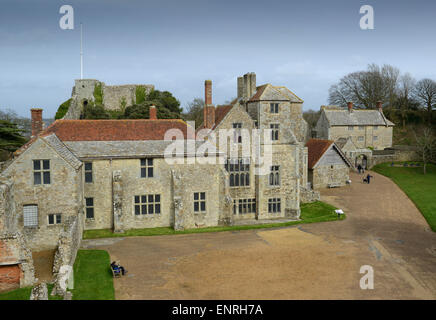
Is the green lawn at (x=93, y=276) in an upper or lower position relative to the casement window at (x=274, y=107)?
lower

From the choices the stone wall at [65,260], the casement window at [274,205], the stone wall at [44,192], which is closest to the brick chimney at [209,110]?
the casement window at [274,205]

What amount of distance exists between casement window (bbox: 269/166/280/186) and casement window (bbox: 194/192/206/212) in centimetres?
681

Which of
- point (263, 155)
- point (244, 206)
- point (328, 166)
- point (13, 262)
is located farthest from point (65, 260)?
point (328, 166)

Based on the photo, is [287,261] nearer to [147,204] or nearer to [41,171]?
[147,204]

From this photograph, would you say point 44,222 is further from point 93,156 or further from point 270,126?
point 270,126

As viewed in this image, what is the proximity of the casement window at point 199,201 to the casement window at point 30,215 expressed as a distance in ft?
39.6

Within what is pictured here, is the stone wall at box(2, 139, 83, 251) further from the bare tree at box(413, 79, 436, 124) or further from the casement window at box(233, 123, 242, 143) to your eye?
the bare tree at box(413, 79, 436, 124)

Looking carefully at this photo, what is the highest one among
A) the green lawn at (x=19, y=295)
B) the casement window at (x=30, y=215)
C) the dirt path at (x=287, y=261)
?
the casement window at (x=30, y=215)

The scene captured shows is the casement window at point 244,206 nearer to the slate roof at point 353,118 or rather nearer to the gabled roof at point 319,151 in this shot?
the gabled roof at point 319,151

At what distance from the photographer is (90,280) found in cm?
1886

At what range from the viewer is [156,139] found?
98.6 ft

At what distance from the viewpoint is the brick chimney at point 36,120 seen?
96.7 feet

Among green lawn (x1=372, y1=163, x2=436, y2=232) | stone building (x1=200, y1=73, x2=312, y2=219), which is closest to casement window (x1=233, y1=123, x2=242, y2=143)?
stone building (x1=200, y1=73, x2=312, y2=219)

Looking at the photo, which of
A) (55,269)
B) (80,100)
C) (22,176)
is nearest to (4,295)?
(55,269)
